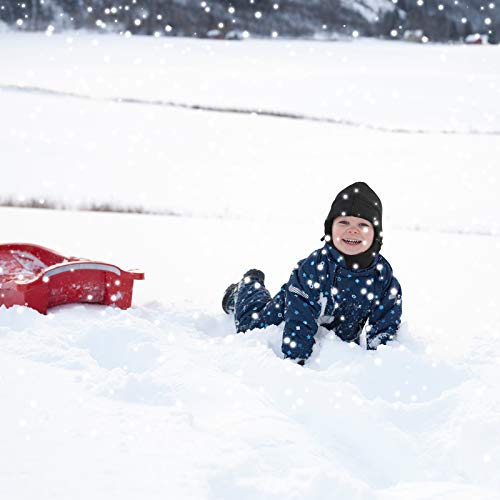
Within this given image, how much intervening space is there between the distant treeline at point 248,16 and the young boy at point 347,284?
871cm

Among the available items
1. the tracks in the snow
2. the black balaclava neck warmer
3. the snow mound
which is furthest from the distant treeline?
the snow mound

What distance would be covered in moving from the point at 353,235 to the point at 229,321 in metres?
0.78

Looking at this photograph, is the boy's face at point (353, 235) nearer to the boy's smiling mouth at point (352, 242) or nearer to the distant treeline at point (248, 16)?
the boy's smiling mouth at point (352, 242)

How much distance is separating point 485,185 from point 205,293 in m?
4.22

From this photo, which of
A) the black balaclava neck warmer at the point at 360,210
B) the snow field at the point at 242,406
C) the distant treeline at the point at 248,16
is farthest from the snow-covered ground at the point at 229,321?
the distant treeline at the point at 248,16

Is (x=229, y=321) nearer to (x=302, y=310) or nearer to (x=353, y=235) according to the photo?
(x=302, y=310)

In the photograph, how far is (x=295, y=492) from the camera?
139 cm

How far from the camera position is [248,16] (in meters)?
12.2

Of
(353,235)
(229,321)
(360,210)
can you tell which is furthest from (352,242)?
(229,321)

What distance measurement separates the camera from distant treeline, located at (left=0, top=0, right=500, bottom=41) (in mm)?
10742

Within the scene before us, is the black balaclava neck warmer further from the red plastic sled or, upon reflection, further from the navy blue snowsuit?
the red plastic sled

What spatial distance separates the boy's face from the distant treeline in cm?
873

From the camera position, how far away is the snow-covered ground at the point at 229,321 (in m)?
1.51

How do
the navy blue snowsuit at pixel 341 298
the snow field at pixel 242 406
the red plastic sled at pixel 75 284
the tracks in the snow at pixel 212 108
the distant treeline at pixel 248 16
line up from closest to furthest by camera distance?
the snow field at pixel 242 406 < the navy blue snowsuit at pixel 341 298 < the red plastic sled at pixel 75 284 < the tracks in the snow at pixel 212 108 < the distant treeline at pixel 248 16
